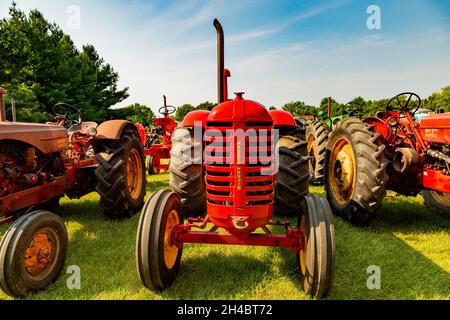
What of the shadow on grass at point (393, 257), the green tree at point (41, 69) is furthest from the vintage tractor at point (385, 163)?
the green tree at point (41, 69)

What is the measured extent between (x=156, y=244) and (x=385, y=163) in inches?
108

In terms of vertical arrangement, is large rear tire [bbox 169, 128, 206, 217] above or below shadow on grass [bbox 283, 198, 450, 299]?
above

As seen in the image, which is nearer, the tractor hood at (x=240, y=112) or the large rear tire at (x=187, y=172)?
the tractor hood at (x=240, y=112)

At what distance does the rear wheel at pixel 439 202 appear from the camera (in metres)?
4.43

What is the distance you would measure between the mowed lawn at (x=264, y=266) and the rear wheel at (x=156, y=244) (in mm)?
144

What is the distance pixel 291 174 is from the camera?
11.6ft

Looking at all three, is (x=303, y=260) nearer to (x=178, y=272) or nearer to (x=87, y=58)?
(x=178, y=272)

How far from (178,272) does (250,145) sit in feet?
4.38

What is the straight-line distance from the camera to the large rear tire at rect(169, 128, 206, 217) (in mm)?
3738

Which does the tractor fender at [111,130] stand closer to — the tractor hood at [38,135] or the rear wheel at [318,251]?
the tractor hood at [38,135]

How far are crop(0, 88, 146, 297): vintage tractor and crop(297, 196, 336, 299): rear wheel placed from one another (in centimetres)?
214

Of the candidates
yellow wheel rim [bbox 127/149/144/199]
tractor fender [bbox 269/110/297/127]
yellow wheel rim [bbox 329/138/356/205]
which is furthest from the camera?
yellow wheel rim [bbox 127/149/144/199]

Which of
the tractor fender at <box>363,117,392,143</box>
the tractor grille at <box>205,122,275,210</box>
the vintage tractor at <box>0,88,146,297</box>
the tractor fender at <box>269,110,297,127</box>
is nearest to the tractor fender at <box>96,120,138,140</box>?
the vintage tractor at <box>0,88,146,297</box>

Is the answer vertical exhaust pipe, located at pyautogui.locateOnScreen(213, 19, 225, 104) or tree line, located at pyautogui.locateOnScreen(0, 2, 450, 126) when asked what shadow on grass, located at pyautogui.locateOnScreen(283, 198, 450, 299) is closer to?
vertical exhaust pipe, located at pyautogui.locateOnScreen(213, 19, 225, 104)
